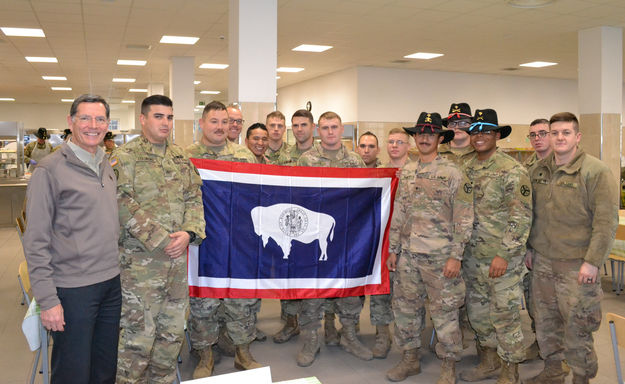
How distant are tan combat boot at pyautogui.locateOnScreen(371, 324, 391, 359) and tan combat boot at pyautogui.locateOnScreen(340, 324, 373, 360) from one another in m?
0.06

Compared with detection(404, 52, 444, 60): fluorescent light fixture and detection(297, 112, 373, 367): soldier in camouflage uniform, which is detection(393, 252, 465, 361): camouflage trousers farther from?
detection(404, 52, 444, 60): fluorescent light fixture

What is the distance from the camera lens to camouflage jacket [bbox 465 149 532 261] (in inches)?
133

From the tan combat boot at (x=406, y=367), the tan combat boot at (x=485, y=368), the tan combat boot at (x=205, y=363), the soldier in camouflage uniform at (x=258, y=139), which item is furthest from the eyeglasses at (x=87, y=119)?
the tan combat boot at (x=485, y=368)

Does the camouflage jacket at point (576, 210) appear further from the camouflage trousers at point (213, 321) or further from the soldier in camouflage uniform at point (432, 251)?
the camouflage trousers at point (213, 321)

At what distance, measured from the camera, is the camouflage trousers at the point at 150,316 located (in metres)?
2.91

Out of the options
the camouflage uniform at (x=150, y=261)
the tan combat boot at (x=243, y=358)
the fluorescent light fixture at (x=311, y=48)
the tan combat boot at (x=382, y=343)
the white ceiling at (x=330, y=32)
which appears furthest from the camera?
the fluorescent light fixture at (x=311, y=48)

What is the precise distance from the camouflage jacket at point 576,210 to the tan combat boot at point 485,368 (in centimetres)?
86

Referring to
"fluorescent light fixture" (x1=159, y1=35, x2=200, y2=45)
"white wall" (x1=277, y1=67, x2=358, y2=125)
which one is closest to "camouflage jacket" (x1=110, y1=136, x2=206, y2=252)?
"fluorescent light fixture" (x1=159, y1=35, x2=200, y2=45)

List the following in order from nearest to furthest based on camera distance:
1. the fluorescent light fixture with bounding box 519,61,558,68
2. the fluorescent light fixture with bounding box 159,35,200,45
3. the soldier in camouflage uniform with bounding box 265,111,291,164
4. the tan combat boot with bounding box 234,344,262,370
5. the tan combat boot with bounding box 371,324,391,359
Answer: the tan combat boot with bounding box 234,344,262,370, the tan combat boot with bounding box 371,324,391,359, the soldier in camouflage uniform with bounding box 265,111,291,164, the fluorescent light fixture with bounding box 159,35,200,45, the fluorescent light fixture with bounding box 519,61,558,68

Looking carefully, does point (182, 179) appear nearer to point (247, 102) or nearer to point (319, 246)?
point (319, 246)

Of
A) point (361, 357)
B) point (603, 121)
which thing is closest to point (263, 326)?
point (361, 357)

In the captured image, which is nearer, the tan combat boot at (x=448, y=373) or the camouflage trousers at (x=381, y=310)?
the tan combat boot at (x=448, y=373)

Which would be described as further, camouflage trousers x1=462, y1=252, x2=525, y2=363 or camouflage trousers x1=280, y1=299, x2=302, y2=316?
camouflage trousers x1=280, y1=299, x2=302, y2=316

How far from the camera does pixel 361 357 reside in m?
4.04
